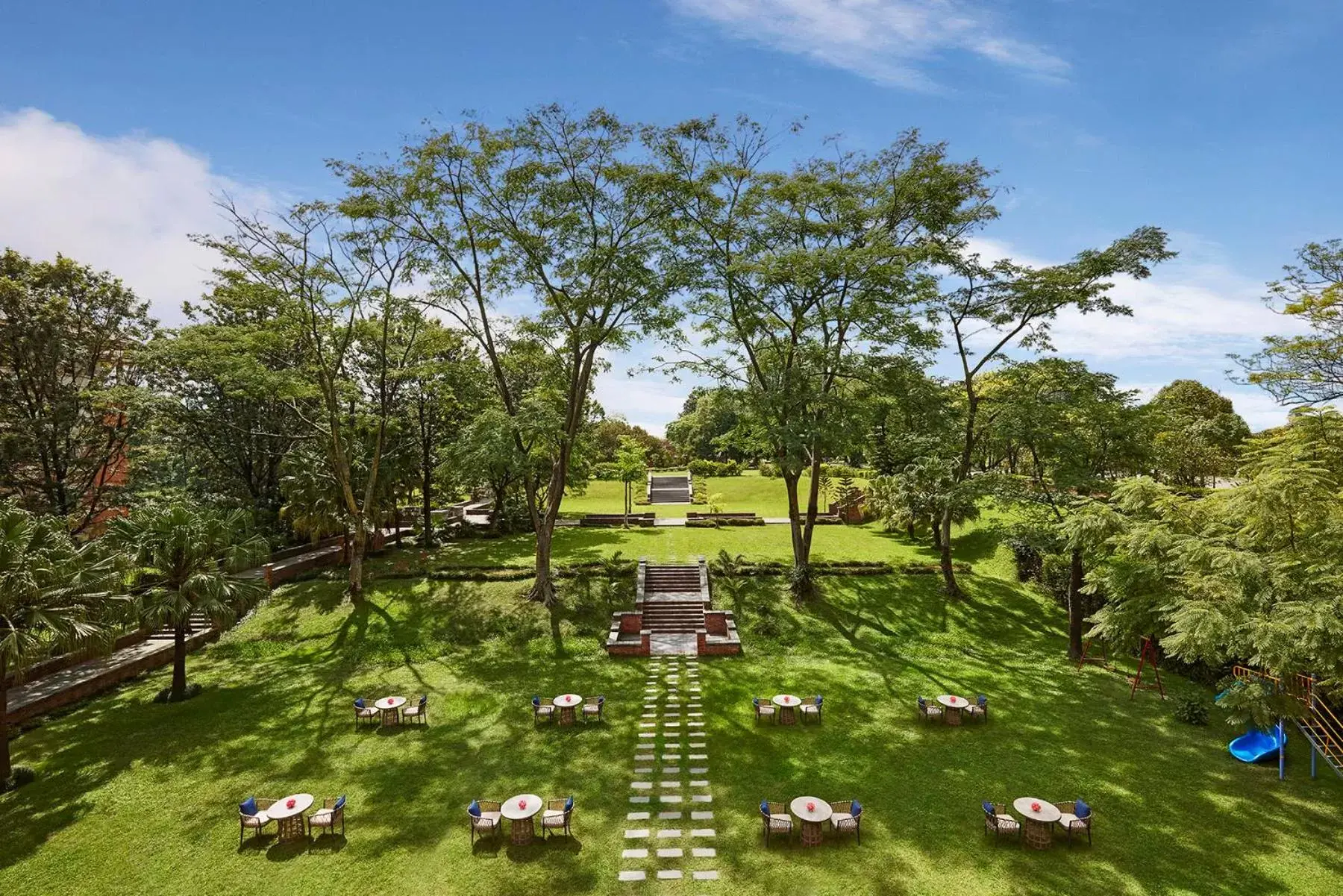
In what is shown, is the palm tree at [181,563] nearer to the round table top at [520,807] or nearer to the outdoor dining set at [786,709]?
the round table top at [520,807]

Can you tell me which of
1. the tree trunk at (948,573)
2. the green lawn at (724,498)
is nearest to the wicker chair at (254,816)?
the tree trunk at (948,573)

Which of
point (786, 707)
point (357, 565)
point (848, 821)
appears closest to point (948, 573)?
point (786, 707)

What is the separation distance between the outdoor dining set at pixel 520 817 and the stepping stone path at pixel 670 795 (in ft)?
4.31

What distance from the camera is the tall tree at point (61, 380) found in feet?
79.3

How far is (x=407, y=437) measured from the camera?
1316 inches

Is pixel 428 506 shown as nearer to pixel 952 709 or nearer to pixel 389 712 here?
pixel 389 712

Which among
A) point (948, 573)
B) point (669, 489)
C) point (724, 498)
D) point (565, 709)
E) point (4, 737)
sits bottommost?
point (565, 709)

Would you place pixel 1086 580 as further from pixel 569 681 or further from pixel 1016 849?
pixel 569 681

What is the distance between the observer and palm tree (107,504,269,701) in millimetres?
16844

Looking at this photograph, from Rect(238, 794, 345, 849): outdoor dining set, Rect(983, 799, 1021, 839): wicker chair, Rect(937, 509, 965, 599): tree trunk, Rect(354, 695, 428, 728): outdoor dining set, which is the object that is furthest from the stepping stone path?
Rect(937, 509, 965, 599): tree trunk

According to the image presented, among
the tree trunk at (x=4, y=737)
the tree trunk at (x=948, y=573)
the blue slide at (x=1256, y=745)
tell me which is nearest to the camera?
the tree trunk at (x=4, y=737)

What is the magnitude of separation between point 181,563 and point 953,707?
21.3m

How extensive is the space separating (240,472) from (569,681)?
24021 millimetres

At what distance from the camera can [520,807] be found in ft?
39.1
